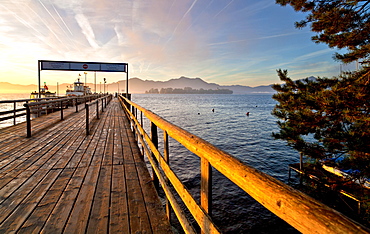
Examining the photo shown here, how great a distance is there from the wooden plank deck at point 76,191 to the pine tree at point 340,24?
6060 mm

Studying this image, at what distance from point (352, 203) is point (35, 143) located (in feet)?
38.7

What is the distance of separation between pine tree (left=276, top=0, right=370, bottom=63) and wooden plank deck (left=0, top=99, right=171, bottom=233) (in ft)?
19.9

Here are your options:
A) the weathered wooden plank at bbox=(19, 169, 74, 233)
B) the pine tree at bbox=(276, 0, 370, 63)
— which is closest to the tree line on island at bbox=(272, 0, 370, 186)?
the pine tree at bbox=(276, 0, 370, 63)

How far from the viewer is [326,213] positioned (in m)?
0.59

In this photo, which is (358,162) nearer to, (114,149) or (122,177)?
(122,177)

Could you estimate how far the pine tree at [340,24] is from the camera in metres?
5.35

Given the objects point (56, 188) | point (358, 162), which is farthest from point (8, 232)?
point (358, 162)

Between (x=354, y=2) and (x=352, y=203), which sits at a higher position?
(x=354, y=2)

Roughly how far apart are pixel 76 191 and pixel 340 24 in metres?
7.57

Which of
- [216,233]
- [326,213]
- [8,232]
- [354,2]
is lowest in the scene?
[8,232]

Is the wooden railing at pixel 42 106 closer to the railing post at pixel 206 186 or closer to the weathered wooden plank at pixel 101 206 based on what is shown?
the weathered wooden plank at pixel 101 206

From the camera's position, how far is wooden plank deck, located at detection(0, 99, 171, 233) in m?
2.17

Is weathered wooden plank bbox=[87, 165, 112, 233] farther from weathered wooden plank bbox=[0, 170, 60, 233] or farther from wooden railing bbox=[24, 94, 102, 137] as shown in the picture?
wooden railing bbox=[24, 94, 102, 137]

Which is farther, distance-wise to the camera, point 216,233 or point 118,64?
point 118,64
